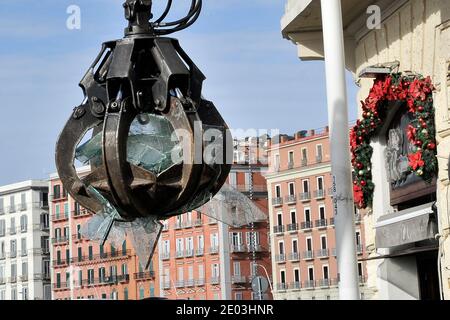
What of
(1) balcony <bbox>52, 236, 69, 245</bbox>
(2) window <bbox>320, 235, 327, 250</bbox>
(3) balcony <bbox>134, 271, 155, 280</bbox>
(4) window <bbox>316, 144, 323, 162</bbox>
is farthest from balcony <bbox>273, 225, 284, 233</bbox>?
(1) balcony <bbox>52, 236, 69, 245</bbox>

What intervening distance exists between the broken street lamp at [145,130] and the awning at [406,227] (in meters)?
7.57

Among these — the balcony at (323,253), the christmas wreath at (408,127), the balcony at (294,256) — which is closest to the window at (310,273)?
the balcony at (294,256)

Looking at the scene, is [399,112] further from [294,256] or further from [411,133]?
[294,256]

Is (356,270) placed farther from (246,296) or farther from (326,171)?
(246,296)

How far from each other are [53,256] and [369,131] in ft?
305

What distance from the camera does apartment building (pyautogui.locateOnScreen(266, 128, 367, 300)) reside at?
8294 cm

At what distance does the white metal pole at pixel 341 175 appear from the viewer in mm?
11609

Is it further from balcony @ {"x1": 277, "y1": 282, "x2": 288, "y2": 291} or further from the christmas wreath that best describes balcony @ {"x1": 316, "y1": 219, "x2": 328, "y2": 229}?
the christmas wreath

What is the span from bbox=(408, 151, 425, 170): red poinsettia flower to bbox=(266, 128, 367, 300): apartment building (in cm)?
6578

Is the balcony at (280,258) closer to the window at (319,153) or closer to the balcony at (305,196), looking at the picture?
the balcony at (305,196)

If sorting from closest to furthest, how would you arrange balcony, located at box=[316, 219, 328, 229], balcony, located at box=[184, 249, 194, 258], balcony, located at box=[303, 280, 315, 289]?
1. balcony, located at box=[316, 219, 328, 229]
2. balcony, located at box=[303, 280, 315, 289]
3. balcony, located at box=[184, 249, 194, 258]

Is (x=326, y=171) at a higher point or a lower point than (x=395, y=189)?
higher

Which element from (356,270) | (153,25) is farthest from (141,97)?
(356,270)

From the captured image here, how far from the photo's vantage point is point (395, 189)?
16.6 meters
